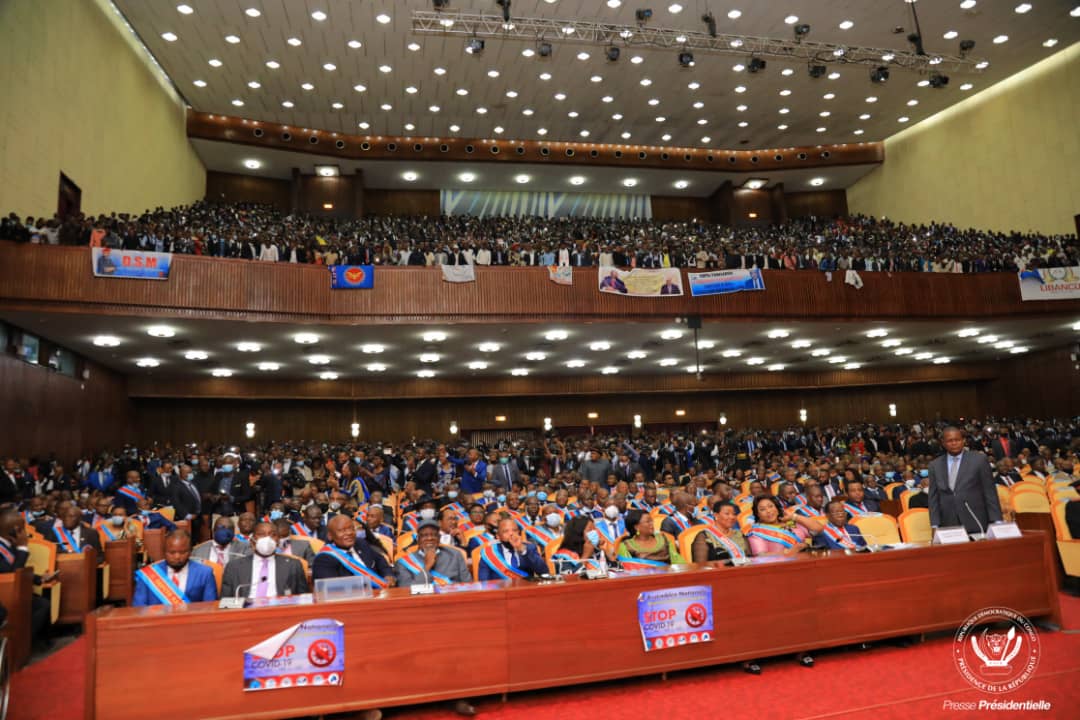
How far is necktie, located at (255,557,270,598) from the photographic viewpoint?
179 inches

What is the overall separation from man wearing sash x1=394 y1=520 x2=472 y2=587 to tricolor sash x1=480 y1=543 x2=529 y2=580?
0.51ft

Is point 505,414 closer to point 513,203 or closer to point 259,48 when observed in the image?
point 513,203

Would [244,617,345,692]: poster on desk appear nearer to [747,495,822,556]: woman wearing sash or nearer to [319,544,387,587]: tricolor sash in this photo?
[319,544,387,587]: tricolor sash

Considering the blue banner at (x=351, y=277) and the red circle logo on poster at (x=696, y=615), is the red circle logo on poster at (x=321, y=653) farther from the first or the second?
the blue banner at (x=351, y=277)

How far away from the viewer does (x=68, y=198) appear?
12781 mm

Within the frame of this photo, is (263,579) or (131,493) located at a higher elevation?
(131,493)

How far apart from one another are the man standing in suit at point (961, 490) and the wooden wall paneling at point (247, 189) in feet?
66.0

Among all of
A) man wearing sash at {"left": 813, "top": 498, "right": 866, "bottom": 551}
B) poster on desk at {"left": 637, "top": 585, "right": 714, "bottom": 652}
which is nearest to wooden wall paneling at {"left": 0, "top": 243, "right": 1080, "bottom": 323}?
man wearing sash at {"left": 813, "top": 498, "right": 866, "bottom": 551}

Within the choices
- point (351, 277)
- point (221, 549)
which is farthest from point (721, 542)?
point (351, 277)

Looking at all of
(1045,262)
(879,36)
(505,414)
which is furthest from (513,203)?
(1045,262)

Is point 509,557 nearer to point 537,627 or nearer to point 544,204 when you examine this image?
point 537,627

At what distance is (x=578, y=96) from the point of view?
709 inches

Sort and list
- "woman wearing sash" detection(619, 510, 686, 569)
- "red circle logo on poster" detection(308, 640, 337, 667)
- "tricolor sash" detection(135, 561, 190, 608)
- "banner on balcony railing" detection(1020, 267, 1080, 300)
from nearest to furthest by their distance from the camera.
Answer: "red circle logo on poster" detection(308, 640, 337, 667) < "tricolor sash" detection(135, 561, 190, 608) < "woman wearing sash" detection(619, 510, 686, 569) < "banner on balcony railing" detection(1020, 267, 1080, 300)

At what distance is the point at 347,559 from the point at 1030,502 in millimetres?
7395
